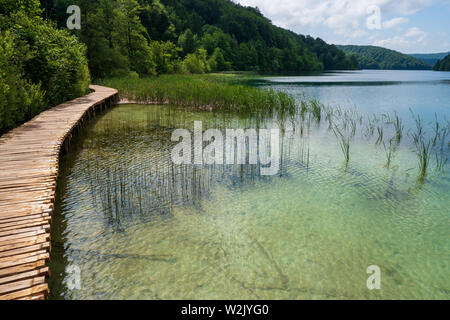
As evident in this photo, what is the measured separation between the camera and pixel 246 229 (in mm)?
4008

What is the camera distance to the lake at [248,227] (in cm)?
297

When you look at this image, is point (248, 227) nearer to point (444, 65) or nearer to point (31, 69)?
point (31, 69)

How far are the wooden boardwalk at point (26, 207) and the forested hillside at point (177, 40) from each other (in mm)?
21913

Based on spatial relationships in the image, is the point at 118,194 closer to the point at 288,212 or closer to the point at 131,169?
the point at 131,169

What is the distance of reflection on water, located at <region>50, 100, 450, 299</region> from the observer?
117 inches

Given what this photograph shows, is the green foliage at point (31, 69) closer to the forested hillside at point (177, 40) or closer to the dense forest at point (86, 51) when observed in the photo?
the dense forest at point (86, 51)

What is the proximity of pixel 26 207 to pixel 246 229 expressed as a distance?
9.14 ft

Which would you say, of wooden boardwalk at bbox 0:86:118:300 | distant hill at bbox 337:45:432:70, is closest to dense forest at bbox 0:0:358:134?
wooden boardwalk at bbox 0:86:118:300

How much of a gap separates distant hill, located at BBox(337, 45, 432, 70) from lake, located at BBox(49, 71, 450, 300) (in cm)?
14934

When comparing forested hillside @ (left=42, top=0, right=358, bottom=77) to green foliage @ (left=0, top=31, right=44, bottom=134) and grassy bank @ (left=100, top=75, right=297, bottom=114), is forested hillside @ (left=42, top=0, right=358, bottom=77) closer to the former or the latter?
grassy bank @ (left=100, top=75, right=297, bottom=114)

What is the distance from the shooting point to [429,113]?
1355 cm

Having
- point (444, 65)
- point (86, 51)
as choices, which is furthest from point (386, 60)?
point (86, 51)

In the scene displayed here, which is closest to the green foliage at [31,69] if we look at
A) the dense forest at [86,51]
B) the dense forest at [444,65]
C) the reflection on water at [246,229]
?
the dense forest at [86,51]
